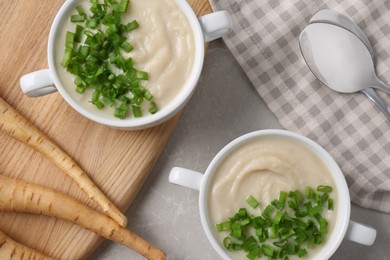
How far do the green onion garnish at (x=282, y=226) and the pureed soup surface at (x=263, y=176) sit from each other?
2cm

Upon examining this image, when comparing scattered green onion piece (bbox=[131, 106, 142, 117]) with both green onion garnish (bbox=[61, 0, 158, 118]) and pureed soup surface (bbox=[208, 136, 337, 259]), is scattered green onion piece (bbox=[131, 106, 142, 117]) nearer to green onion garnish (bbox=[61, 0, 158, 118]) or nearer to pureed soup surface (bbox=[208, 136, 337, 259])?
green onion garnish (bbox=[61, 0, 158, 118])

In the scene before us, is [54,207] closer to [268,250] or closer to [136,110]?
[136,110]

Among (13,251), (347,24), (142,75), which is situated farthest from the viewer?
(347,24)

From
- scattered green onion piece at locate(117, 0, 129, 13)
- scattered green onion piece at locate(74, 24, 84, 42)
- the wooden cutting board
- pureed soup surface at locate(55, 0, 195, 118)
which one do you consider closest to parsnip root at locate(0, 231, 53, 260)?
the wooden cutting board

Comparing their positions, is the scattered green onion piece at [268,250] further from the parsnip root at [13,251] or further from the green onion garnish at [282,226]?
the parsnip root at [13,251]

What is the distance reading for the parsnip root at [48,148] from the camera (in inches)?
76.8

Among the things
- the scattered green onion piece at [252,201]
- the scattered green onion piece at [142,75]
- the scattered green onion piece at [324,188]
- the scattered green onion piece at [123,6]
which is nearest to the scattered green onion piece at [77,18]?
the scattered green onion piece at [123,6]

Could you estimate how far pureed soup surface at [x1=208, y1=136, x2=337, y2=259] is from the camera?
1.87 metres

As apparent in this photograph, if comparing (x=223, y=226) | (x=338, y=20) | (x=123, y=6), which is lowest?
(x=223, y=226)

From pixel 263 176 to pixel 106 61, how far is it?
52cm

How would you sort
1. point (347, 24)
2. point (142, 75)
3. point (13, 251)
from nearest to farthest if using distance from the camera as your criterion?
point (142, 75), point (13, 251), point (347, 24)

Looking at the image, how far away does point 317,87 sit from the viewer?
6.81 feet

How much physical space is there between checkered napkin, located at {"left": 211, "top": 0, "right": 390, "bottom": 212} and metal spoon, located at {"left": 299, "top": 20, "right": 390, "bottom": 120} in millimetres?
35

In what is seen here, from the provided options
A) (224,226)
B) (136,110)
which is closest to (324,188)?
(224,226)
